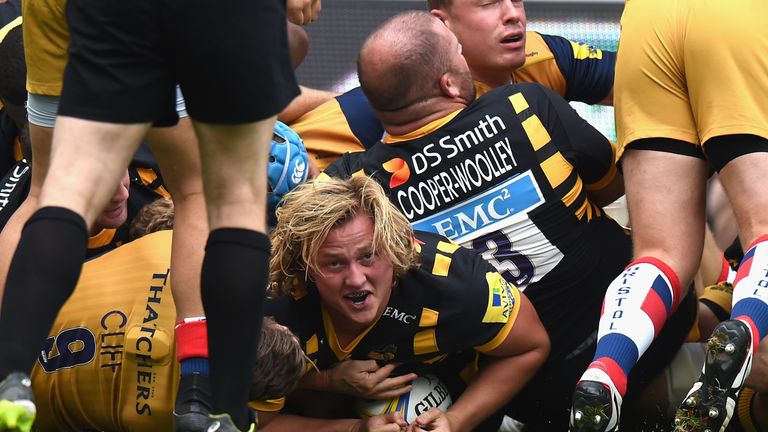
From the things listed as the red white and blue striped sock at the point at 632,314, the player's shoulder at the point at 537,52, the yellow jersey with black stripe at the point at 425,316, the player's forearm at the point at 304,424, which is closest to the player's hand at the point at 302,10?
the yellow jersey with black stripe at the point at 425,316

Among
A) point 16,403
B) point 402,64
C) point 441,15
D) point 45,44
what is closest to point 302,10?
point 402,64

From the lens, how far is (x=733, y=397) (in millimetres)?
2951

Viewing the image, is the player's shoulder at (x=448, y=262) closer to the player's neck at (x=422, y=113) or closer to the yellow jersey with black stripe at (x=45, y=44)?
the player's neck at (x=422, y=113)

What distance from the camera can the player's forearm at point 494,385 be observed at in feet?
11.9

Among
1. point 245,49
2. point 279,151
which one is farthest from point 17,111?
point 245,49

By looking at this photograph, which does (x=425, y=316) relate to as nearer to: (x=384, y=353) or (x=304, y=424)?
(x=384, y=353)

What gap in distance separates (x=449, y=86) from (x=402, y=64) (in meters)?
0.17

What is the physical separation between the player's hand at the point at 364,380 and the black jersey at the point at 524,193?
0.57 m

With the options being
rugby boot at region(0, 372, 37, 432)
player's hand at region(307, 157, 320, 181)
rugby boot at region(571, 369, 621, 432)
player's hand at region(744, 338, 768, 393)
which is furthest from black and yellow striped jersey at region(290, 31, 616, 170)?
rugby boot at region(0, 372, 37, 432)

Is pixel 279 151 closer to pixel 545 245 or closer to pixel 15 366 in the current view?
pixel 545 245

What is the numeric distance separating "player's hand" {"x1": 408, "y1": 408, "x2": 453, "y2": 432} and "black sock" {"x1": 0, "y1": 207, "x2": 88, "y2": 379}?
147 centimetres

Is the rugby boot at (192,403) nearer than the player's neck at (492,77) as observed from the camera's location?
Yes

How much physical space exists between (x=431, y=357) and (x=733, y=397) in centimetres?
101

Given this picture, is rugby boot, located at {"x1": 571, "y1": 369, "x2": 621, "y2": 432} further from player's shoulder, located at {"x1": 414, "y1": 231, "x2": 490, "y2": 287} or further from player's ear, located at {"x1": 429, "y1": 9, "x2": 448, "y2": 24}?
player's ear, located at {"x1": 429, "y1": 9, "x2": 448, "y2": 24}
